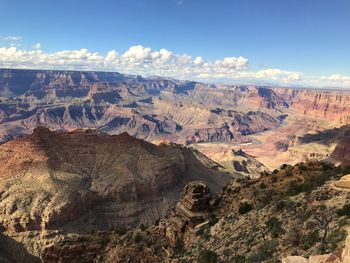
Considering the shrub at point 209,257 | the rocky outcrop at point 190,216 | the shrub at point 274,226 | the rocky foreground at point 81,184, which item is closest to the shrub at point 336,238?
the shrub at point 274,226

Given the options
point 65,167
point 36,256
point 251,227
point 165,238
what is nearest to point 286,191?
point 251,227

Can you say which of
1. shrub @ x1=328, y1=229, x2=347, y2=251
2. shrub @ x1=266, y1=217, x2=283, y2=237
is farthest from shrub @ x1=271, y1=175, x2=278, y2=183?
shrub @ x1=328, y1=229, x2=347, y2=251

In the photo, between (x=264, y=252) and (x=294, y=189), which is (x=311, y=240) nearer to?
(x=264, y=252)

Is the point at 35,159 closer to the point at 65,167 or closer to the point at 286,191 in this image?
the point at 65,167

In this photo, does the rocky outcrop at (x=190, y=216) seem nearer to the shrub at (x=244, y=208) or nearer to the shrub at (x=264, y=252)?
the shrub at (x=244, y=208)

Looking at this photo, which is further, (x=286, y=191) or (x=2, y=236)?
(x=2, y=236)

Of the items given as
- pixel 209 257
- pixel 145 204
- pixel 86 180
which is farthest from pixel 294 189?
pixel 86 180

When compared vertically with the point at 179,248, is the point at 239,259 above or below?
above

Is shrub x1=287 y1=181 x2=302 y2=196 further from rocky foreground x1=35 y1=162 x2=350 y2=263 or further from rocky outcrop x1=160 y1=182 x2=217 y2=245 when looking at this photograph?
rocky outcrop x1=160 y1=182 x2=217 y2=245
